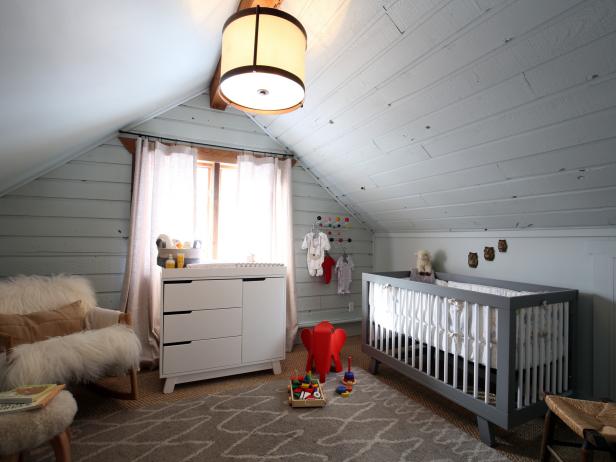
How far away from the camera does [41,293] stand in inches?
82.4

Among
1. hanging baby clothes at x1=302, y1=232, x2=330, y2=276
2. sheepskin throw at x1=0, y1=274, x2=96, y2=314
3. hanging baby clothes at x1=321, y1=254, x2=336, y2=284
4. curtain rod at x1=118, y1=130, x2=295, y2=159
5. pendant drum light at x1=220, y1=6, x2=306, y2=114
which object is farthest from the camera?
hanging baby clothes at x1=321, y1=254, x2=336, y2=284

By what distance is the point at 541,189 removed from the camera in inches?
73.4

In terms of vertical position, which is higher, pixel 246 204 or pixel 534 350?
pixel 246 204

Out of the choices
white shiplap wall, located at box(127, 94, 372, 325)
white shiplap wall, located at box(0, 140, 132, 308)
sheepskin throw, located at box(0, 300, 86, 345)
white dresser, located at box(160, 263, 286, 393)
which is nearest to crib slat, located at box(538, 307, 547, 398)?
white dresser, located at box(160, 263, 286, 393)

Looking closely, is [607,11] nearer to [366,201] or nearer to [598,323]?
[598,323]

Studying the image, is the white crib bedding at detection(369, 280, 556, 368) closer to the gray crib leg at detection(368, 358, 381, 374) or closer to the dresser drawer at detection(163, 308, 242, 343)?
the gray crib leg at detection(368, 358, 381, 374)

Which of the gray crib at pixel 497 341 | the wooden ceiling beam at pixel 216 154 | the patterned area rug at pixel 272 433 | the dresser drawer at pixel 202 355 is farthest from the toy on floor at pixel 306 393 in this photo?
the wooden ceiling beam at pixel 216 154

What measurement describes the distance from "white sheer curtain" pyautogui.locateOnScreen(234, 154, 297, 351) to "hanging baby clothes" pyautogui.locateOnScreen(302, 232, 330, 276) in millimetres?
203

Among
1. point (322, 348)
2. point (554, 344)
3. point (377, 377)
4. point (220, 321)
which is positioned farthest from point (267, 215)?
point (554, 344)

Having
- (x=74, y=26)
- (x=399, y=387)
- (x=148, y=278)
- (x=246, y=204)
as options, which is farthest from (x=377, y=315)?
(x=74, y=26)

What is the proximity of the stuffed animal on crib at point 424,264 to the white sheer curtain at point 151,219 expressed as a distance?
6.48 ft

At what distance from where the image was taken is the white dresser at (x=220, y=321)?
226cm

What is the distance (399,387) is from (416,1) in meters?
2.27

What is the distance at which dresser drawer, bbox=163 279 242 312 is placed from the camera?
227 cm
